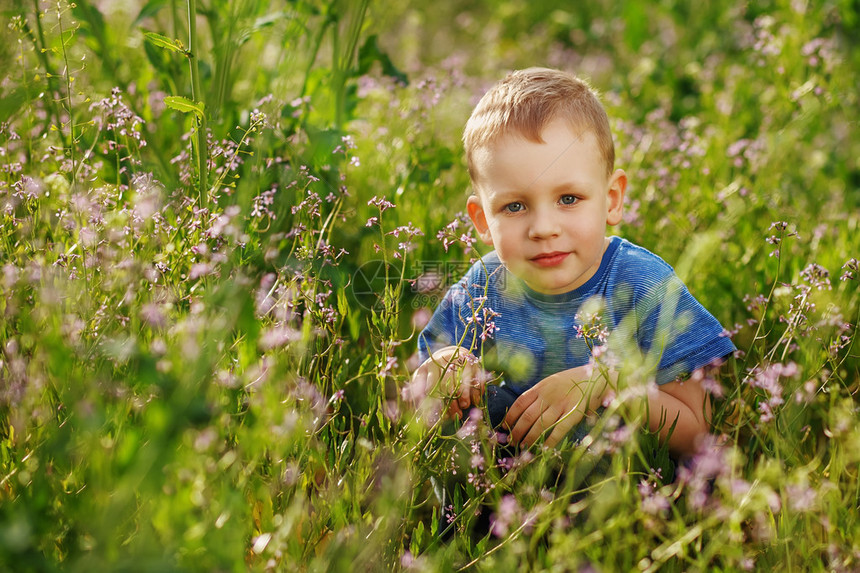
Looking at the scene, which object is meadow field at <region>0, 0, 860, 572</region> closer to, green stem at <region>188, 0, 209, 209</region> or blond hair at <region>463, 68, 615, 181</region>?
green stem at <region>188, 0, 209, 209</region>

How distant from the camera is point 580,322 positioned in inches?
80.0

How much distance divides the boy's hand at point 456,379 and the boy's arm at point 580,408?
15 cm

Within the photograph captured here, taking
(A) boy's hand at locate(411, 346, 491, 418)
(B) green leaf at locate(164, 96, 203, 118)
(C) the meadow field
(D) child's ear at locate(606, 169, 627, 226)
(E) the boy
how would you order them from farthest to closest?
(D) child's ear at locate(606, 169, 627, 226), (E) the boy, (B) green leaf at locate(164, 96, 203, 118), (A) boy's hand at locate(411, 346, 491, 418), (C) the meadow field

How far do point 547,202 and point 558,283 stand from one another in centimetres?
23

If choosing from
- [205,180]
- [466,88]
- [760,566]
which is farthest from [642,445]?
[466,88]

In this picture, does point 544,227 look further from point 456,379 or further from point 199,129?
point 199,129

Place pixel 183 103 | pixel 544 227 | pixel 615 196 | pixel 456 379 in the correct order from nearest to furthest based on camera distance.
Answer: pixel 456 379 → pixel 183 103 → pixel 544 227 → pixel 615 196

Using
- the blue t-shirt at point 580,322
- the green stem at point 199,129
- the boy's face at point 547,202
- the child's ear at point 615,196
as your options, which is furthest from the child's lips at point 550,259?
the green stem at point 199,129

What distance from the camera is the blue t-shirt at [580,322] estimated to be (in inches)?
78.2

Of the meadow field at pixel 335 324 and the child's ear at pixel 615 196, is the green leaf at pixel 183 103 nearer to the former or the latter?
the meadow field at pixel 335 324

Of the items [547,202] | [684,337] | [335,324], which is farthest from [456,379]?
[684,337]

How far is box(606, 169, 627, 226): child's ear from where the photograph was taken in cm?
219

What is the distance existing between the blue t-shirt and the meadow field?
0.11m

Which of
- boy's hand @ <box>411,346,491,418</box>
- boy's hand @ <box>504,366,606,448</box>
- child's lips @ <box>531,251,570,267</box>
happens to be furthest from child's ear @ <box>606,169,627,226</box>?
boy's hand @ <box>411,346,491,418</box>
